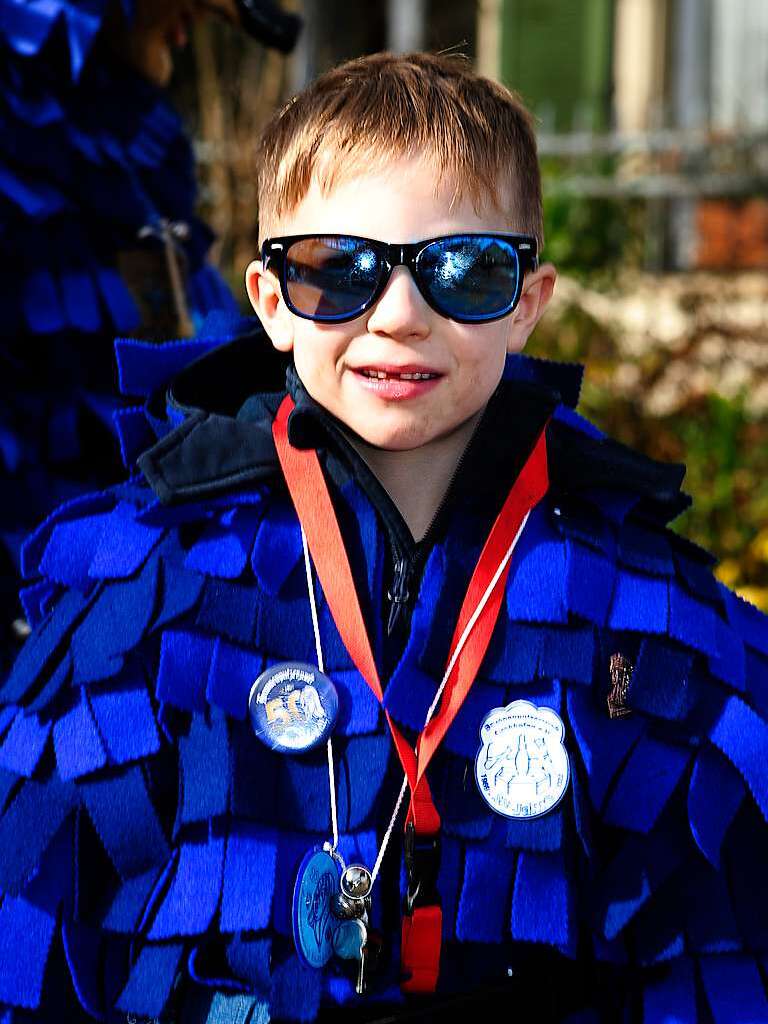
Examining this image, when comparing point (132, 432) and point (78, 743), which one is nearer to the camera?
point (78, 743)

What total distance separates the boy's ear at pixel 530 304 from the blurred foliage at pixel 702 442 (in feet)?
8.07

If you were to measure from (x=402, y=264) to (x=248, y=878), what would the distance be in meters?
0.74

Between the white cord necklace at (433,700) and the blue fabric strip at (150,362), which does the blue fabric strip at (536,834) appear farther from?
the blue fabric strip at (150,362)

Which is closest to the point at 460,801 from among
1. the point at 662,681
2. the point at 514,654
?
the point at 514,654

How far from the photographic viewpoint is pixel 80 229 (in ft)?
8.66

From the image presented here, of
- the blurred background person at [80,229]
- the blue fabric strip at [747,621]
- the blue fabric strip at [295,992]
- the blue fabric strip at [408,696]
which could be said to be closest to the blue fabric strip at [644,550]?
the blue fabric strip at [747,621]

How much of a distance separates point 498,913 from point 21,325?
1.43m

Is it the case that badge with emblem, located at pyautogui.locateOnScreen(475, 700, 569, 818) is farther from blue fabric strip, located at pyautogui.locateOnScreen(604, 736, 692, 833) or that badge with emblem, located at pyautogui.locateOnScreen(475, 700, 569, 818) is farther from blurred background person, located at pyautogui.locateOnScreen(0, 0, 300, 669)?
blurred background person, located at pyautogui.locateOnScreen(0, 0, 300, 669)

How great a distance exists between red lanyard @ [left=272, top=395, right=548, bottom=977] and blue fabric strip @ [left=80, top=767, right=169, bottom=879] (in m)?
0.30

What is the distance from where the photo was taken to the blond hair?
1.66 m

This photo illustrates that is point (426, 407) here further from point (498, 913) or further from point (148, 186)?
point (148, 186)

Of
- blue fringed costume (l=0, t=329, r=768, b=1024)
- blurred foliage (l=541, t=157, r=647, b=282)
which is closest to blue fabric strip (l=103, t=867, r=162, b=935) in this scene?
blue fringed costume (l=0, t=329, r=768, b=1024)

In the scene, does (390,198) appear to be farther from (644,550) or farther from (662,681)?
(662,681)

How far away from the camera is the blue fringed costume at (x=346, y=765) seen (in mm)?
1671
